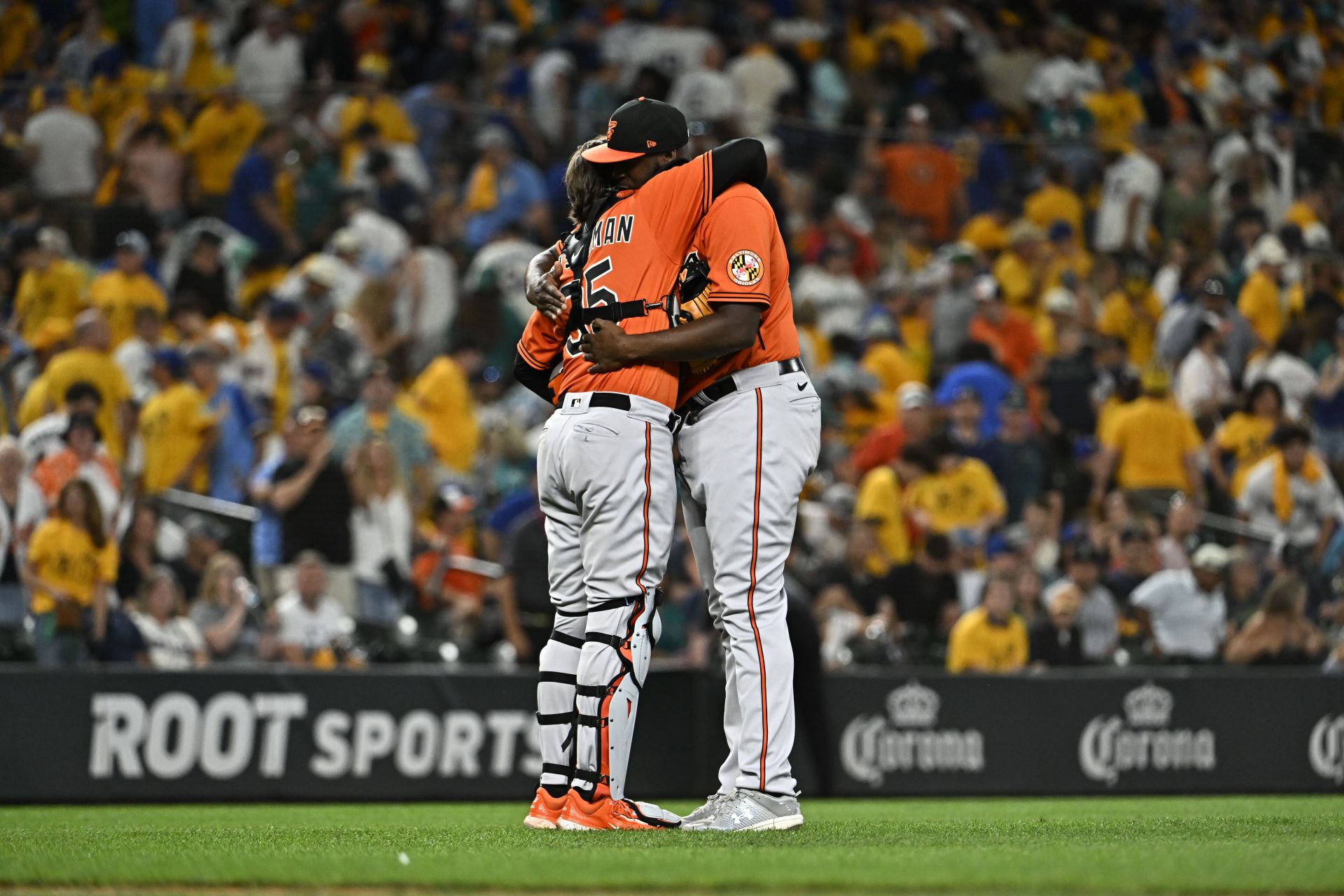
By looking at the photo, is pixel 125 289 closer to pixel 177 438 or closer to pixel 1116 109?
pixel 177 438

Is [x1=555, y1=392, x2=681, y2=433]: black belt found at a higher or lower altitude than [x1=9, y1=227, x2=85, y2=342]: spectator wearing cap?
lower

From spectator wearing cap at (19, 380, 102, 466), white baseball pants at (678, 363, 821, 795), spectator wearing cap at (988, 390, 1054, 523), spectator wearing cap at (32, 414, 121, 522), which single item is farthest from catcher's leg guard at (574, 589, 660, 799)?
spectator wearing cap at (988, 390, 1054, 523)

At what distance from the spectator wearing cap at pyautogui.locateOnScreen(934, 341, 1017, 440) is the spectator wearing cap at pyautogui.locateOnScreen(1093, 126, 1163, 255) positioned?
1.54 m

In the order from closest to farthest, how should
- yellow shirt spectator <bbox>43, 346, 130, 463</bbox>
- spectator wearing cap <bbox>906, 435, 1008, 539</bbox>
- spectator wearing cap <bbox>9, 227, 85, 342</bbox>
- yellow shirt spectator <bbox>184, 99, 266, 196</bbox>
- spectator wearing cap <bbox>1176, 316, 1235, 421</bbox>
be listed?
yellow shirt spectator <bbox>43, 346, 130, 463</bbox>, spectator wearing cap <bbox>9, 227, 85, 342</bbox>, yellow shirt spectator <bbox>184, 99, 266, 196</bbox>, spectator wearing cap <bbox>906, 435, 1008, 539</bbox>, spectator wearing cap <bbox>1176, 316, 1235, 421</bbox>

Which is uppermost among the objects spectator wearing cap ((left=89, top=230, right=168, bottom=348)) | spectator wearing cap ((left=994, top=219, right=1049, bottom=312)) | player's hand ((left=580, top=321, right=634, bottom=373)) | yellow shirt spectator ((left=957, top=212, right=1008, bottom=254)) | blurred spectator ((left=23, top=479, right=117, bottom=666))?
yellow shirt spectator ((left=957, top=212, right=1008, bottom=254))

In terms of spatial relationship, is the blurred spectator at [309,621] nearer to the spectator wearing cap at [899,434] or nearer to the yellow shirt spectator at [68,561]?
the yellow shirt spectator at [68,561]

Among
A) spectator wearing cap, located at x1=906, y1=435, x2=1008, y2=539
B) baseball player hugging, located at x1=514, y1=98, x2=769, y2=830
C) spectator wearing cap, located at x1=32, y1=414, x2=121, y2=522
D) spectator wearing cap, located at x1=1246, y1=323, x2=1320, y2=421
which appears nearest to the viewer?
baseball player hugging, located at x1=514, y1=98, x2=769, y2=830

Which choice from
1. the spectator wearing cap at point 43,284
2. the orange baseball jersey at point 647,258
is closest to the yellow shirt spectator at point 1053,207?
the spectator wearing cap at point 43,284

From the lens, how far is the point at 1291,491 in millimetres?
11758

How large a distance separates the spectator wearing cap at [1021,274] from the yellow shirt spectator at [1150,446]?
5.51 feet

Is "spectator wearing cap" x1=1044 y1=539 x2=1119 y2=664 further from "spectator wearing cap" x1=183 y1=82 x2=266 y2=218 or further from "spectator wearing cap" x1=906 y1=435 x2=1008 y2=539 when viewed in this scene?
"spectator wearing cap" x1=183 y1=82 x2=266 y2=218

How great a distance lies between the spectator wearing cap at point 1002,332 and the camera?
1303 centimetres

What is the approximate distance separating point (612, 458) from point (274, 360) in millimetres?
6786

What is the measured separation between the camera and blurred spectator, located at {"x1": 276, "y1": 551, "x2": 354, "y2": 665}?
32.0 ft
